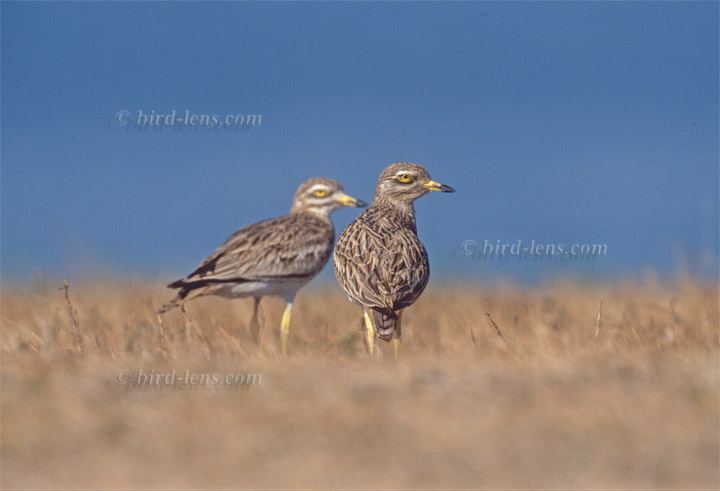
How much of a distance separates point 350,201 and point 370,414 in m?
5.81

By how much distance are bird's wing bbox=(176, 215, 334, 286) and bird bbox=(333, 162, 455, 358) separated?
0.76 m

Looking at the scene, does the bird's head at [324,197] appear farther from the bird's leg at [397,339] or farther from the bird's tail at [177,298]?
the bird's leg at [397,339]

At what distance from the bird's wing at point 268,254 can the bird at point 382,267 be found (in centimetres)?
76

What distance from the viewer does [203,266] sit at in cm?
972

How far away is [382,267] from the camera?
8.35m

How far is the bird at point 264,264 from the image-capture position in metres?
9.55

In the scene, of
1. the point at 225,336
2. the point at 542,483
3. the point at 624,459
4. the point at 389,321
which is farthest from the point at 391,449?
the point at 225,336

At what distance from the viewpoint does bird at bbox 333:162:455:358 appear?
8.14 metres

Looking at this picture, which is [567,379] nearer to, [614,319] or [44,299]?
[614,319]

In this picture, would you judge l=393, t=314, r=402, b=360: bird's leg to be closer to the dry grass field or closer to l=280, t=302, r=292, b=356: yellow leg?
the dry grass field

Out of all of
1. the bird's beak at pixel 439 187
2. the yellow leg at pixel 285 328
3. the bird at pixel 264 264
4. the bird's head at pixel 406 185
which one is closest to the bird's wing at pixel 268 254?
the bird at pixel 264 264

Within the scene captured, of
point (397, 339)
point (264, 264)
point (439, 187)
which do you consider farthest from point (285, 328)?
point (439, 187)

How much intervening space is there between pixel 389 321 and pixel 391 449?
119 inches

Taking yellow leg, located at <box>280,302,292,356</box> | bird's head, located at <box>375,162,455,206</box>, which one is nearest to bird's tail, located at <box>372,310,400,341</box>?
yellow leg, located at <box>280,302,292,356</box>
